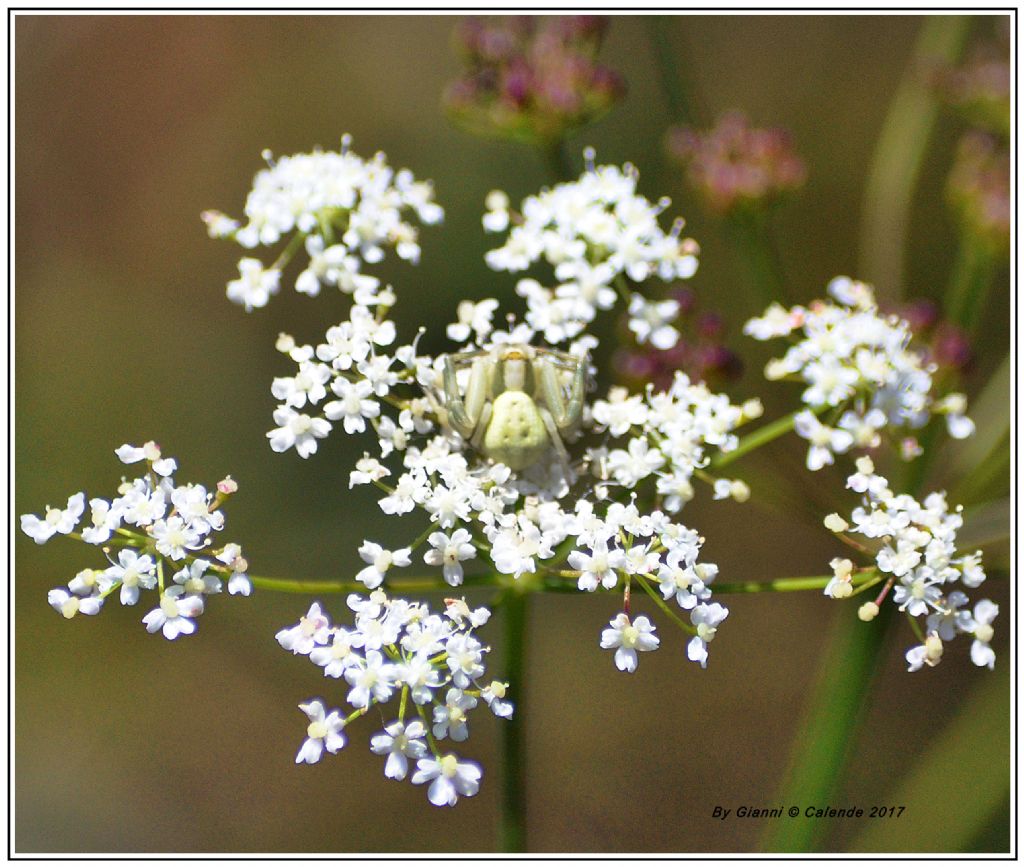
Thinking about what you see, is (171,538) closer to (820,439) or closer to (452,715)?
(452,715)

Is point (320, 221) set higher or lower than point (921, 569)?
higher

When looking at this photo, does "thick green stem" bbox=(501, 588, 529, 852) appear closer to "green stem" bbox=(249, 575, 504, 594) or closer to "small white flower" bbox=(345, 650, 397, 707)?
"green stem" bbox=(249, 575, 504, 594)

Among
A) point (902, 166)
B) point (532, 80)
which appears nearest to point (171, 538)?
point (532, 80)

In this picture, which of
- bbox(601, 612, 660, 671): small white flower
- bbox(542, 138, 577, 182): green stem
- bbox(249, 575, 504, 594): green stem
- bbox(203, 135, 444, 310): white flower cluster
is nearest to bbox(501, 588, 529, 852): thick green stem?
bbox(249, 575, 504, 594): green stem

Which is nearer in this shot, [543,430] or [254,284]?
[543,430]

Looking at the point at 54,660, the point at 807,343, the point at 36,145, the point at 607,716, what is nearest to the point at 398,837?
the point at 607,716

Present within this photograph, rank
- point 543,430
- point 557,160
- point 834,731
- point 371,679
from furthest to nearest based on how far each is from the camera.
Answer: point 557,160 < point 834,731 < point 543,430 < point 371,679

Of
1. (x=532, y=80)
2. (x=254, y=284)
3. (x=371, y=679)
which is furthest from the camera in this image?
(x=532, y=80)
